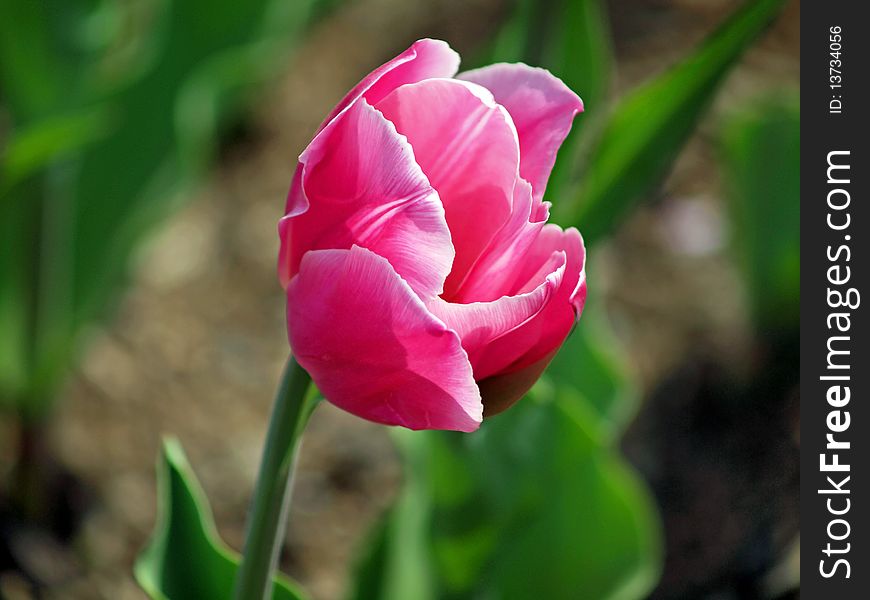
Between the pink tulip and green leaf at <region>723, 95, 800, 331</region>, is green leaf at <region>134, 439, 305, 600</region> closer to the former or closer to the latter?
the pink tulip

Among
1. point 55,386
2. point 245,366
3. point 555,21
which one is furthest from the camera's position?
point 245,366

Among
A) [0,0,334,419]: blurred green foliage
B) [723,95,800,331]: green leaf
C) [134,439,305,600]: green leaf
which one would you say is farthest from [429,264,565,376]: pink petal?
[723,95,800,331]: green leaf

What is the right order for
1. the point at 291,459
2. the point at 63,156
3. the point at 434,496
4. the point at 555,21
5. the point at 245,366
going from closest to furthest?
the point at 291,459 → the point at 555,21 → the point at 434,496 → the point at 63,156 → the point at 245,366

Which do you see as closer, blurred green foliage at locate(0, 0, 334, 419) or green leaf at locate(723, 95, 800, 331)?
blurred green foliage at locate(0, 0, 334, 419)

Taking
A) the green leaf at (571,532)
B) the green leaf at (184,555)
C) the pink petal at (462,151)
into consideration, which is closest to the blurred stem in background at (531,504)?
the green leaf at (571,532)

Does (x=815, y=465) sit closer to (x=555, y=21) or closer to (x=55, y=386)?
(x=555, y=21)

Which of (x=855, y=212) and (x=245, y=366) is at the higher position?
(x=855, y=212)

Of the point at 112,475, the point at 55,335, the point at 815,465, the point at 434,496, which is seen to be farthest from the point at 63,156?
the point at 815,465
